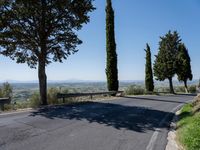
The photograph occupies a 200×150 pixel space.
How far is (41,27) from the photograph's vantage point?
20.5 m

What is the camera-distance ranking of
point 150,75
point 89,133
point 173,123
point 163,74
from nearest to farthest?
point 89,133 → point 173,123 → point 150,75 → point 163,74

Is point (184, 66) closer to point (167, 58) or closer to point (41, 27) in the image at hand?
Result: point (167, 58)

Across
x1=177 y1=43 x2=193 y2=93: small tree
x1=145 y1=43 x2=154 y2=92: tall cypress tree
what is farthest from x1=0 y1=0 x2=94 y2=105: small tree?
x1=177 y1=43 x2=193 y2=93: small tree

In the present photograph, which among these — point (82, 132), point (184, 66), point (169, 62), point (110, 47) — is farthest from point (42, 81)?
point (184, 66)

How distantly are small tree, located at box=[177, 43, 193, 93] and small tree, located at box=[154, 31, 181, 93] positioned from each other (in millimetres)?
982

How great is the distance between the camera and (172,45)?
53.4 metres

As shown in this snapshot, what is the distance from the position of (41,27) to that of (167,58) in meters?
35.0

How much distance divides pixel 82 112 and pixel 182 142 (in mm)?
7159

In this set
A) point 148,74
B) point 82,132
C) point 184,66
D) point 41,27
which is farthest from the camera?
point 184,66

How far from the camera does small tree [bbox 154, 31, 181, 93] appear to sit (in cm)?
5128

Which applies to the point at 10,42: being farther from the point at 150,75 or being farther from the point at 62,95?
the point at 150,75

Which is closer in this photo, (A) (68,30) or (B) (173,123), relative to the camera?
(B) (173,123)

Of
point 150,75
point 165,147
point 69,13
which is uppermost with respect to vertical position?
point 69,13

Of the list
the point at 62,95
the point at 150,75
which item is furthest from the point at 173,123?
the point at 150,75
